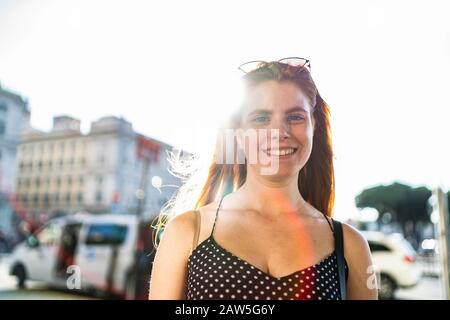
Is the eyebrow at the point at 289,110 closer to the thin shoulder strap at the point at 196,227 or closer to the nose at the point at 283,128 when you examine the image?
the nose at the point at 283,128

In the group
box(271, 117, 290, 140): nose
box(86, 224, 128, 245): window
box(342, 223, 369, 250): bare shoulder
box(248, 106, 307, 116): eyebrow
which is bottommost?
box(86, 224, 128, 245): window

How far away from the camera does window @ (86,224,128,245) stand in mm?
6348

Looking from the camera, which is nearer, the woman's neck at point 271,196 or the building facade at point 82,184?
the woman's neck at point 271,196

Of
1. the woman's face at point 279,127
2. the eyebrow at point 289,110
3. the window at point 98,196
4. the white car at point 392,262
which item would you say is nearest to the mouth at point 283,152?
the woman's face at point 279,127

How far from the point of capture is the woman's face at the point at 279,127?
1.42 metres

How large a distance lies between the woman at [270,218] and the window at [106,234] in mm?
5145

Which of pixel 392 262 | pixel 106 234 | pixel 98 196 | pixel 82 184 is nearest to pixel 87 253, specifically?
pixel 106 234

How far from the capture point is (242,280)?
50.7 inches

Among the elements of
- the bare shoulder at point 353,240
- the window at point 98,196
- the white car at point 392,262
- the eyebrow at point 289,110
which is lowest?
the white car at point 392,262

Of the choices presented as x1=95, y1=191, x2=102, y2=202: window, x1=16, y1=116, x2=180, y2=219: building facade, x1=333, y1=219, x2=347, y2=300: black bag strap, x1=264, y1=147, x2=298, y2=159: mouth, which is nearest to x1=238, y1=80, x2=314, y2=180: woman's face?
x1=264, y1=147, x2=298, y2=159: mouth

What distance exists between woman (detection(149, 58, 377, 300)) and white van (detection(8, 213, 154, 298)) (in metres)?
4.09

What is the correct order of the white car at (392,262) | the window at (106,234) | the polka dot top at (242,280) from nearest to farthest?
the polka dot top at (242,280)
the window at (106,234)
the white car at (392,262)

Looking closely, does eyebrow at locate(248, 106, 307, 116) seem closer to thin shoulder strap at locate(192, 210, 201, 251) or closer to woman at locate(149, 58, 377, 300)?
woman at locate(149, 58, 377, 300)
